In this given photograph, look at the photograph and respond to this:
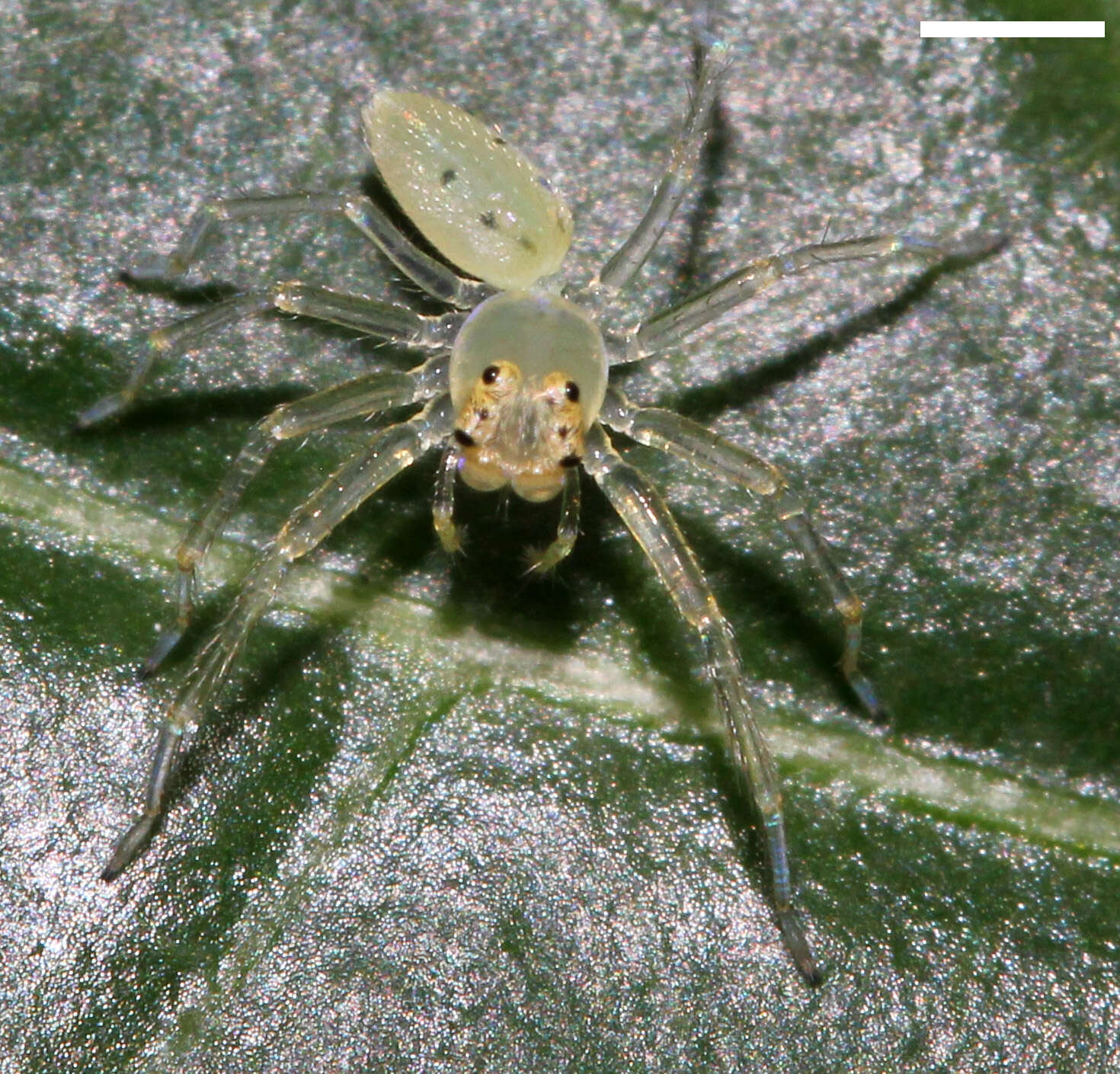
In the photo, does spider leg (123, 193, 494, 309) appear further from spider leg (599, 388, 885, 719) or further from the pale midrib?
spider leg (599, 388, 885, 719)

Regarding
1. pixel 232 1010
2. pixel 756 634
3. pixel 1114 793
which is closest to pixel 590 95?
pixel 756 634

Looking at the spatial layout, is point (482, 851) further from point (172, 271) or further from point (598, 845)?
point (172, 271)

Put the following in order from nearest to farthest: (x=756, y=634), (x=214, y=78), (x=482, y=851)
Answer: (x=482, y=851), (x=756, y=634), (x=214, y=78)

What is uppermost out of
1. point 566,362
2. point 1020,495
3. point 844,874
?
point 566,362

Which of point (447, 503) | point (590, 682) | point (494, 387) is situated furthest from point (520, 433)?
point (590, 682)

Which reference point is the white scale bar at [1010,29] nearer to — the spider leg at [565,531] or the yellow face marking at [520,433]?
the yellow face marking at [520,433]

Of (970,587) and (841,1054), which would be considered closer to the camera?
(841,1054)

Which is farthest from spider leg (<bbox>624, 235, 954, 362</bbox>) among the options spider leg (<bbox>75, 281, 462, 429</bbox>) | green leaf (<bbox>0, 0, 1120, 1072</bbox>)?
spider leg (<bbox>75, 281, 462, 429</bbox>)
